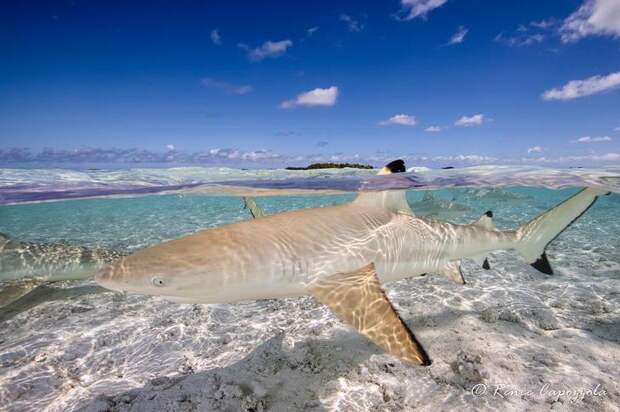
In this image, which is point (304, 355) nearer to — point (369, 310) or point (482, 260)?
point (369, 310)

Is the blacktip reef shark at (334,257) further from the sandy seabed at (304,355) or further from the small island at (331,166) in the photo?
the small island at (331,166)

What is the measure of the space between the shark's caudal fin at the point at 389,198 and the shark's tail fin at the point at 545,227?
6.19 ft

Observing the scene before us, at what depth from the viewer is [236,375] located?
409 centimetres

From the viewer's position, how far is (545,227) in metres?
5.07

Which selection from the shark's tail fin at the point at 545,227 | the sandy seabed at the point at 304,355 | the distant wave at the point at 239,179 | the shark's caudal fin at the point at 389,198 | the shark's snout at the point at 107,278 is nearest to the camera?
the shark's snout at the point at 107,278

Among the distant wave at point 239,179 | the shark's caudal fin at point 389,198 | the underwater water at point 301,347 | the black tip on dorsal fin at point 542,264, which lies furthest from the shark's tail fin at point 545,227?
the distant wave at point 239,179

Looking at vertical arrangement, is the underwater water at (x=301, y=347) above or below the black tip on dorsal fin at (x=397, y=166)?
below

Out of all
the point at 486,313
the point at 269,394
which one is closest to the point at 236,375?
the point at 269,394

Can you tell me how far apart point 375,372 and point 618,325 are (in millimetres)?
4281

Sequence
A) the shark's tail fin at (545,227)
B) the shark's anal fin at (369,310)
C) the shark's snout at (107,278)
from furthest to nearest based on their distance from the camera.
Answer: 1. the shark's tail fin at (545,227)
2. the shark's snout at (107,278)
3. the shark's anal fin at (369,310)

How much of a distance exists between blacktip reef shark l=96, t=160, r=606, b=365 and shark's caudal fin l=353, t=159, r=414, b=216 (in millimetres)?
15

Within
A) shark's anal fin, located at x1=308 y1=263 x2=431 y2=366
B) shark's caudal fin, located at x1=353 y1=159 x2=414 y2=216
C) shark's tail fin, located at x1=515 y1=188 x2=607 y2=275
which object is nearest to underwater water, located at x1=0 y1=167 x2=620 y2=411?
shark's caudal fin, located at x1=353 y1=159 x2=414 y2=216

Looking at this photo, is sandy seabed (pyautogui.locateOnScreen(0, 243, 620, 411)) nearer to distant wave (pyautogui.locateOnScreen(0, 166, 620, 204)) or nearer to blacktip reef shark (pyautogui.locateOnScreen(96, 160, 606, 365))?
blacktip reef shark (pyautogui.locateOnScreen(96, 160, 606, 365))

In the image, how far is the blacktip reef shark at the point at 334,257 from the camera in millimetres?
2500
